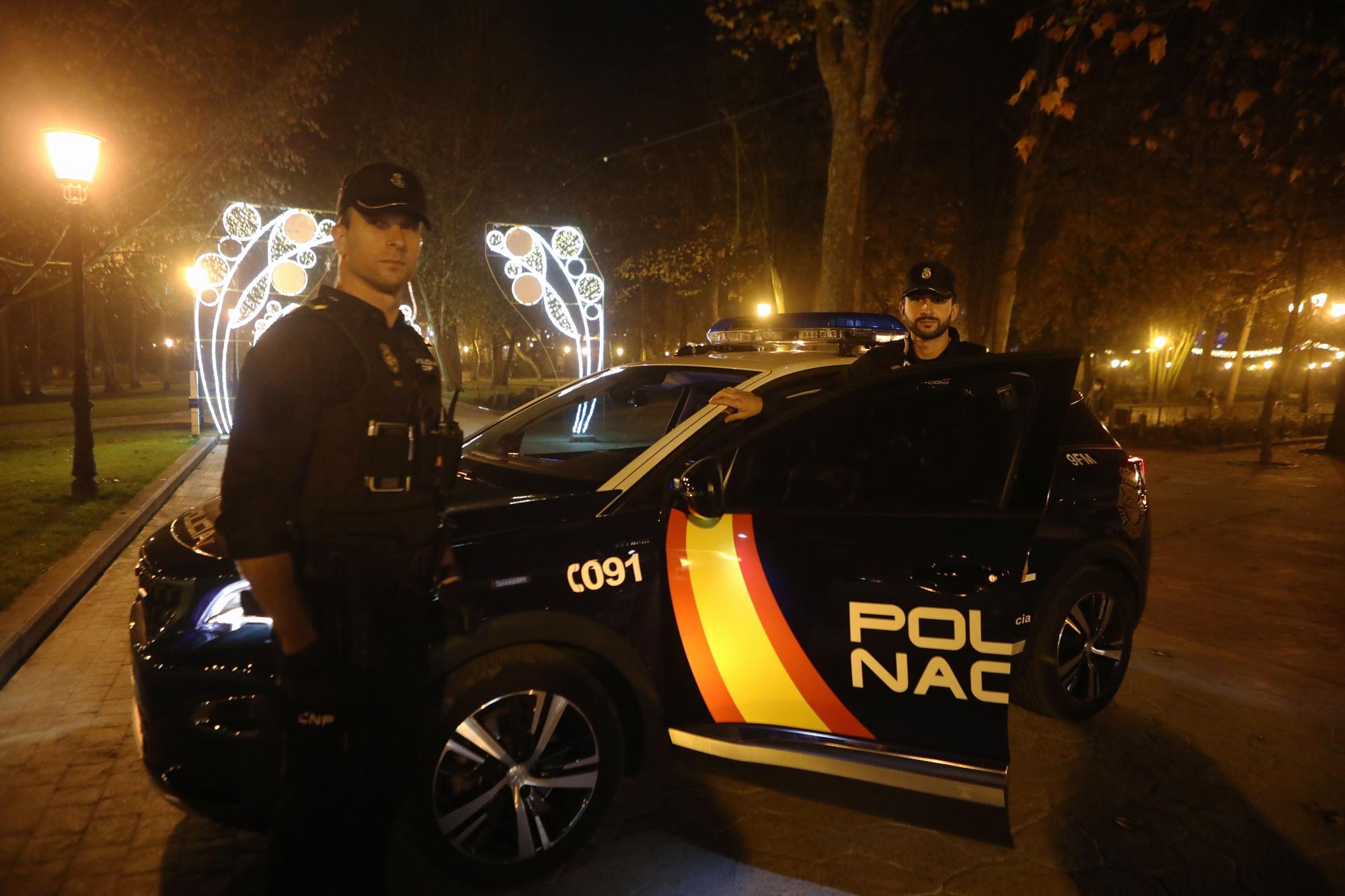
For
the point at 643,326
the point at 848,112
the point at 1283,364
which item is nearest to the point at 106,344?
the point at 643,326

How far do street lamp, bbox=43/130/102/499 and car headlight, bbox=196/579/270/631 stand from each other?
899 centimetres

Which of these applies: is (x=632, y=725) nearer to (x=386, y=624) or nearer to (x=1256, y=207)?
(x=386, y=624)

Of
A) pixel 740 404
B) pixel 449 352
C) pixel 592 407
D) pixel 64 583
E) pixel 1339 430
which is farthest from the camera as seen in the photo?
pixel 449 352

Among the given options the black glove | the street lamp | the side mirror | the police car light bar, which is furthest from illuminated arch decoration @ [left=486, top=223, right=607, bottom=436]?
the black glove

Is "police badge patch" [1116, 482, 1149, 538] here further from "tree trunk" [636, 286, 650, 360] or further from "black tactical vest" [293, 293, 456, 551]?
"tree trunk" [636, 286, 650, 360]

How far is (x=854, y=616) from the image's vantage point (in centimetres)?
291

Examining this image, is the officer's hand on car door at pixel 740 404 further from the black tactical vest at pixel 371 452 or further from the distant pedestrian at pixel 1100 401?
the distant pedestrian at pixel 1100 401

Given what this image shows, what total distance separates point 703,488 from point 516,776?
1.07 m

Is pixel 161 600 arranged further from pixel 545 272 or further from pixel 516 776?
pixel 545 272

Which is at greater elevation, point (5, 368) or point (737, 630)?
point (737, 630)

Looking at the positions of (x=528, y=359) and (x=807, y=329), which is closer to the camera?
(x=807, y=329)

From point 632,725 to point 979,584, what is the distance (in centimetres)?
121

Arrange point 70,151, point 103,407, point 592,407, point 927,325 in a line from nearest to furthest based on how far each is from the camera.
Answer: point 927,325
point 592,407
point 70,151
point 103,407

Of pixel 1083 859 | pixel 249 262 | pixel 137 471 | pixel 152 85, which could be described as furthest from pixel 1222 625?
pixel 249 262
